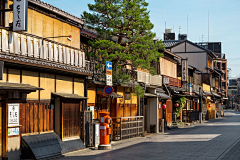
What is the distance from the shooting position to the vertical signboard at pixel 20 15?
13930mm

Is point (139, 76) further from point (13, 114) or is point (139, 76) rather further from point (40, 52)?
point (13, 114)

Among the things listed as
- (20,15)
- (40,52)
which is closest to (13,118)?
(40,52)

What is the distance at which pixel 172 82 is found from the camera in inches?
1599

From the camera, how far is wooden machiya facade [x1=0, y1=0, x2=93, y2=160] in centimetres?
1470

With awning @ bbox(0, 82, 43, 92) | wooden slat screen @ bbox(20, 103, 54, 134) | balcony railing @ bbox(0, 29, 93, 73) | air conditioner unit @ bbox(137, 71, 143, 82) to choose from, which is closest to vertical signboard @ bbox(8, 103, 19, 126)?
wooden slat screen @ bbox(20, 103, 54, 134)

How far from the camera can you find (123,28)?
967 inches

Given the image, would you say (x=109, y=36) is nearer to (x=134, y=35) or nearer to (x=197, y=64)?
(x=134, y=35)

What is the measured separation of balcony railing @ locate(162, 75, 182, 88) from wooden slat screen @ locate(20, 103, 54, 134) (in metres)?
19.8

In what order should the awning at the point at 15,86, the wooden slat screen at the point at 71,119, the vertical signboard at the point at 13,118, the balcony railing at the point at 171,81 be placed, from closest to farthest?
1. the awning at the point at 15,86
2. the vertical signboard at the point at 13,118
3. the wooden slat screen at the point at 71,119
4. the balcony railing at the point at 171,81

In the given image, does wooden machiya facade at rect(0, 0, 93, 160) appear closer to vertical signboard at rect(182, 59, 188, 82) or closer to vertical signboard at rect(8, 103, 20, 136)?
vertical signboard at rect(8, 103, 20, 136)

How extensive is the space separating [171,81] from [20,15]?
27.9 metres

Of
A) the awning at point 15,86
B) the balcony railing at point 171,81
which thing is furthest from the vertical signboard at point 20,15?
the balcony railing at point 171,81

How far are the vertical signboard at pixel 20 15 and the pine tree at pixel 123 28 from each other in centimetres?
909

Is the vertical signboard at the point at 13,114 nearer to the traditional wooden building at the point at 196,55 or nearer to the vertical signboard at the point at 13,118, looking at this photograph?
the vertical signboard at the point at 13,118
